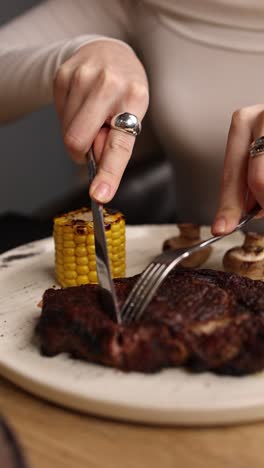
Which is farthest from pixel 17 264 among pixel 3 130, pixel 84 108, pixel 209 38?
pixel 3 130

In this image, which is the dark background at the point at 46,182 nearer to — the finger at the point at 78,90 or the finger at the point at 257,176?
the finger at the point at 78,90

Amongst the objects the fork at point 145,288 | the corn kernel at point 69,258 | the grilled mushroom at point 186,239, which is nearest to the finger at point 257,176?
the fork at point 145,288

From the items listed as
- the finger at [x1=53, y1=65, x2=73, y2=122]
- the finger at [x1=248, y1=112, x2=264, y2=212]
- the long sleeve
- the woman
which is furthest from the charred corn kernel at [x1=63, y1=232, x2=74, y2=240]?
the long sleeve

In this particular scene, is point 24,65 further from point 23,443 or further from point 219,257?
point 23,443

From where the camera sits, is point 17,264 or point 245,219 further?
point 17,264

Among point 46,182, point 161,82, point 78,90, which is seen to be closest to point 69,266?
point 78,90

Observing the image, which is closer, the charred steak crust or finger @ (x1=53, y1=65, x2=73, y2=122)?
the charred steak crust

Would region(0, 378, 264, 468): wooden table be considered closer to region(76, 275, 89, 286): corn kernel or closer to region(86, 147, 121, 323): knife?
region(86, 147, 121, 323): knife
